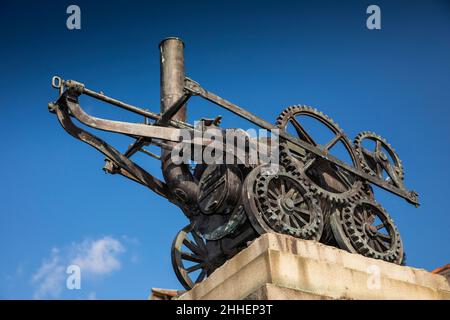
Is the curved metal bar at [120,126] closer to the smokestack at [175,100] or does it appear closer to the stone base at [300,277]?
the smokestack at [175,100]

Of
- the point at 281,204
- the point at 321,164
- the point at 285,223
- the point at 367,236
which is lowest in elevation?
the point at 285,223

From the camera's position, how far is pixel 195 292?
1197cm

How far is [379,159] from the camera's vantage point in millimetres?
14891

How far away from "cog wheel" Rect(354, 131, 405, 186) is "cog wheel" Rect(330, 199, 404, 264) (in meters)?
1.01

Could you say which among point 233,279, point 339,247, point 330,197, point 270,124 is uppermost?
point 270,124

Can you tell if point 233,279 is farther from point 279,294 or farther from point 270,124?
point 270,124

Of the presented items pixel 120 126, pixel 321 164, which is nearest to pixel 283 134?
pixel 321 164

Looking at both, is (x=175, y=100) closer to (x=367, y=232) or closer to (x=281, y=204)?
(x=281, y=204)

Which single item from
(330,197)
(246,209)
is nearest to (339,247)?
(330,197)

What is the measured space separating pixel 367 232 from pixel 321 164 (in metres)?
1.49

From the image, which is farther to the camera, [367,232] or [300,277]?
[367,232]

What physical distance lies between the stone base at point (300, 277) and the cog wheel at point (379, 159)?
2.70 m
